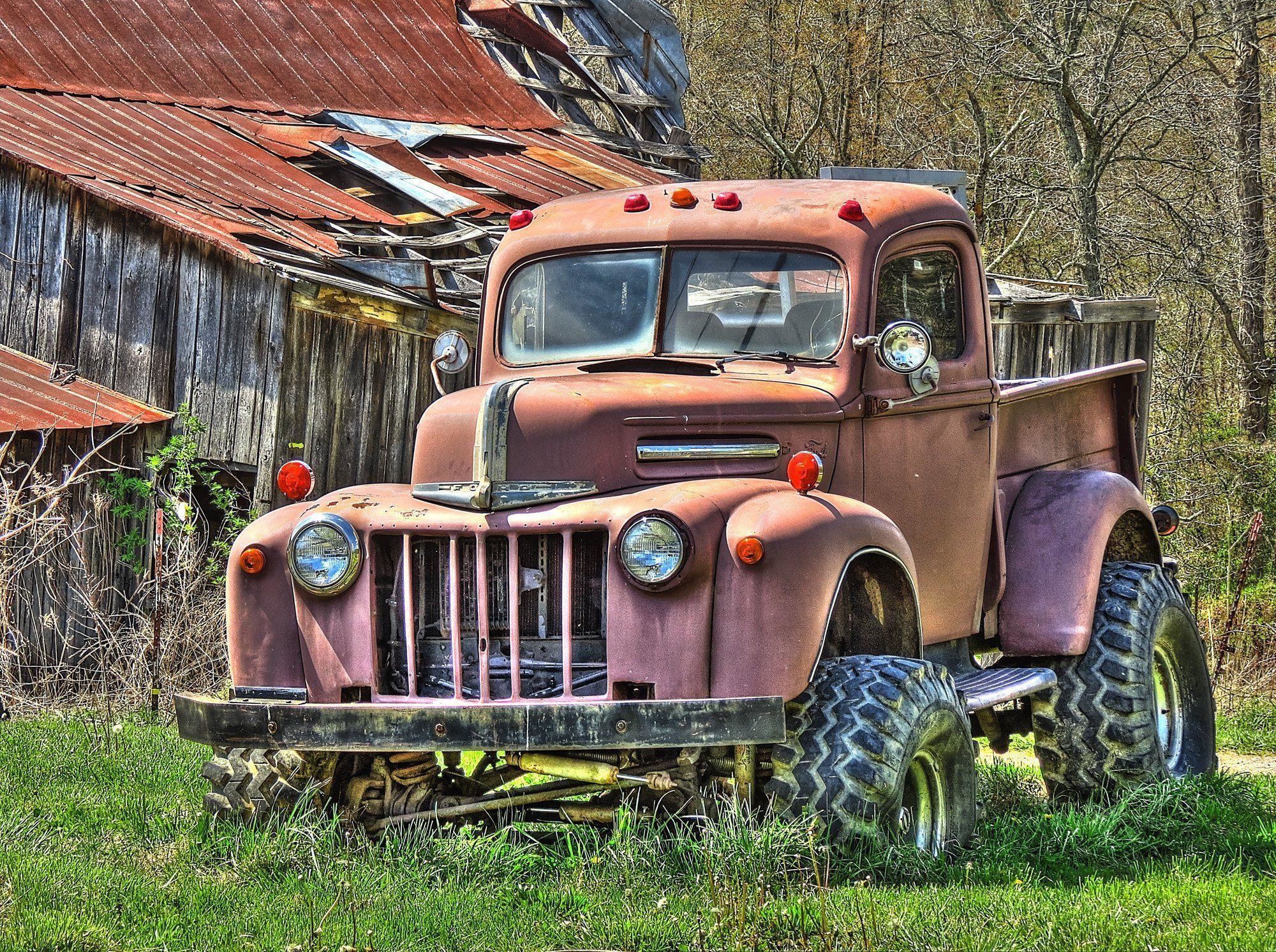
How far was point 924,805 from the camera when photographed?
18.2 feet

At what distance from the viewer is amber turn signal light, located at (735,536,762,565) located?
497 cm

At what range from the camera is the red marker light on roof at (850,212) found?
6.24 m

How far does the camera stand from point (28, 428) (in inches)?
410

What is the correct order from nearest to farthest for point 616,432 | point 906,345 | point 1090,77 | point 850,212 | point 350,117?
point 616,432 → point 906,345 → point 850,212 → point 350,117 → point 1090,77

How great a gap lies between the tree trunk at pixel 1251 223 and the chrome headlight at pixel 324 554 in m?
14.8

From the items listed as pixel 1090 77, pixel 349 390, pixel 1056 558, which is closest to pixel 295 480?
pixel 1056 558

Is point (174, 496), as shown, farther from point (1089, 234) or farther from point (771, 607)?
point (1089, 234)

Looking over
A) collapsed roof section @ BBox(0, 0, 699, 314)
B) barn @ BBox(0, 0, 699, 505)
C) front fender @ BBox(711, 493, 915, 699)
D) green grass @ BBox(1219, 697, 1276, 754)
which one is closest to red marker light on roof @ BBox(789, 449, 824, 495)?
front fender @ BBox(711, 493, 915, 699)

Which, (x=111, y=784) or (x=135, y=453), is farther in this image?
(x=135, y=453)

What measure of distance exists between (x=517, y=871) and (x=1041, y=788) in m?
3.42

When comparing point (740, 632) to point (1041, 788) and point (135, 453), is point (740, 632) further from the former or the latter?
point (135, 453)

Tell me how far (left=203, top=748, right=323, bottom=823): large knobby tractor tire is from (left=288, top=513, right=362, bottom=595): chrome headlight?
62 centimetres

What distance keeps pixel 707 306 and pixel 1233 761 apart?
15.4 ft

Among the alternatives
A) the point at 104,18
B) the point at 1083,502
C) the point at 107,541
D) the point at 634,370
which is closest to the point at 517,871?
the point at 634,370
